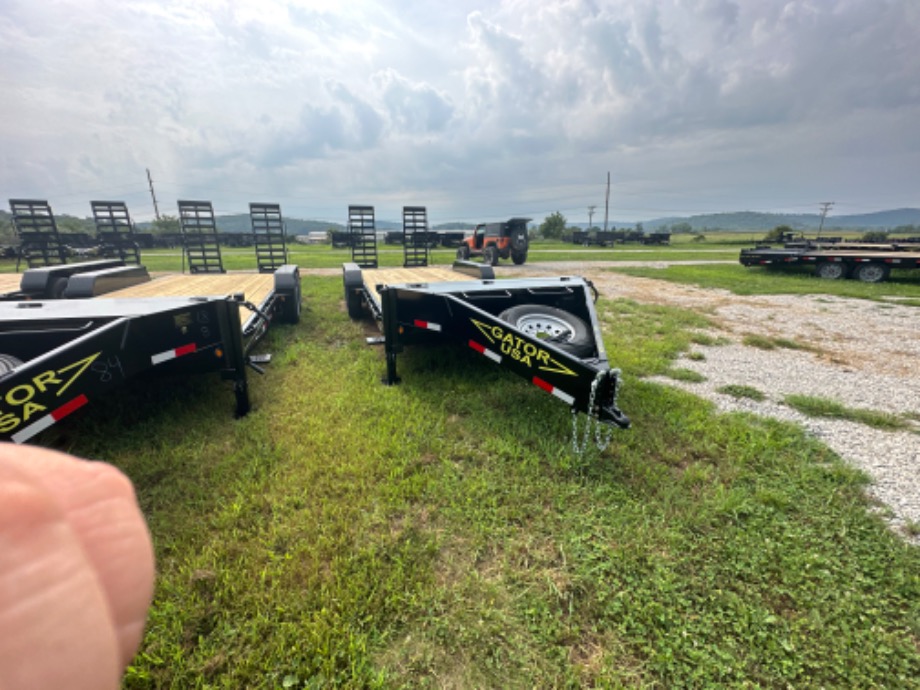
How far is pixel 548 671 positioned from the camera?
1732 mm

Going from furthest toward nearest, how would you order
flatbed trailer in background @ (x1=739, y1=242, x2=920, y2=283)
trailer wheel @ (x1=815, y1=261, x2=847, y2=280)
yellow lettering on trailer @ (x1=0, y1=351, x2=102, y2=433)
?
trailer wheel @ (x1=815, y1=261, x2=847, y2=280)
flatbed trailer in background @ (x1=739, y1=242, x2=920, y2=283)
yellow lettering on trailer @ (x1=0, y1=351, x2=102, y2=433)

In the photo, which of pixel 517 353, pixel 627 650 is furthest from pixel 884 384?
pixel 627 650

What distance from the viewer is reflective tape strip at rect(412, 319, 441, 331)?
4.00 meters

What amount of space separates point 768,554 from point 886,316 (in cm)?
897

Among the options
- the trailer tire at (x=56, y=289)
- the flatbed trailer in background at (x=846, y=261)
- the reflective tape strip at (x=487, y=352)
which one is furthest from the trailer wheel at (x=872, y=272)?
the trailer tire at (x=56, y=289)

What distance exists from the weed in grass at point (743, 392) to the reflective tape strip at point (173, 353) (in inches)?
192

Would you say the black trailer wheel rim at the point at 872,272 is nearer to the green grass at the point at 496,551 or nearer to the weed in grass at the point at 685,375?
the weed in grass at the point at 685,375

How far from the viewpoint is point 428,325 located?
13.3ft

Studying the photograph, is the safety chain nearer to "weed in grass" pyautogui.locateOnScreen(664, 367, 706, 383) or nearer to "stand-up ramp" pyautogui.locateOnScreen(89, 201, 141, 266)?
"weed in grass" pyautogui.locateOnScreen(664, 367, 706, 383)

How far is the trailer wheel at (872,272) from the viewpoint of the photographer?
12891 millimetres

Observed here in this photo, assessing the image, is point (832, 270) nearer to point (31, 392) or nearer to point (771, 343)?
point (771, 343)

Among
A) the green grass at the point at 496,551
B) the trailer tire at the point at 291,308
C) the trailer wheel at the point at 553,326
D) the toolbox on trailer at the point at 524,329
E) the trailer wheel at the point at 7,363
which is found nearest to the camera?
the green grass at the point at 496,551

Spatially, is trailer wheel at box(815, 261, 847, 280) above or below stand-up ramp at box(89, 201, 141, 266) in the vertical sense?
below

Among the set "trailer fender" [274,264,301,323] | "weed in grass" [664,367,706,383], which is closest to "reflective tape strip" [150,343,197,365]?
"trailer fender" [274,264,301,323]
